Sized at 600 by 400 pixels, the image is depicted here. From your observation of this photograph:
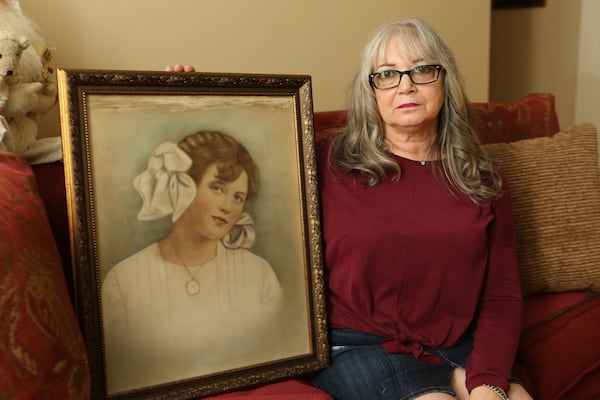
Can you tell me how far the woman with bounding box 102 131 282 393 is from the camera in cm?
110

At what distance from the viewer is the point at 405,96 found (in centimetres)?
136

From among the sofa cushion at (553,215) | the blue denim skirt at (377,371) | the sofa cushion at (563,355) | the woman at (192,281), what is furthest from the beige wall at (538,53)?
the woman at (192,281)

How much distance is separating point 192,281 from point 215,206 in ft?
0.54

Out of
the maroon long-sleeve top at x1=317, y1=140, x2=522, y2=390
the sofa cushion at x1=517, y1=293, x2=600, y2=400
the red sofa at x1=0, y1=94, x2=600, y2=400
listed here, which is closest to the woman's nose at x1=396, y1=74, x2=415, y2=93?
the maroon long-sleeve top at x1=317, y1=140, x2=522, y2=390

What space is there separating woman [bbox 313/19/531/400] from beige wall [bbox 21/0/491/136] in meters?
0.59

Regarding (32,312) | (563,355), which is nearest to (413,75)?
(563,355)

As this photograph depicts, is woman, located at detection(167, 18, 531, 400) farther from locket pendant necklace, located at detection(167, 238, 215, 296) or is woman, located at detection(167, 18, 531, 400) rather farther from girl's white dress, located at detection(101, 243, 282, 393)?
locket pendant necklace, located at detection(167, 238, 215, 296)

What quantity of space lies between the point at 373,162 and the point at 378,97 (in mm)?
170

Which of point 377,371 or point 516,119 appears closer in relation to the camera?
point 377,371

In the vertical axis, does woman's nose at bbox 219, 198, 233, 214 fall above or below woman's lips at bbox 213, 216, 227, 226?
above

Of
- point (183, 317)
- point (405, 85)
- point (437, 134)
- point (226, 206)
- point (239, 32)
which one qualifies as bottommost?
point (183, 317)

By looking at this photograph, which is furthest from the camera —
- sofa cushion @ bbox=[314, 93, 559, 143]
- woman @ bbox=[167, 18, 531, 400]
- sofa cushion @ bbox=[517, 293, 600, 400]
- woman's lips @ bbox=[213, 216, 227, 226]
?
sofa cushion @ bbox=[314, 93, 559, 143]

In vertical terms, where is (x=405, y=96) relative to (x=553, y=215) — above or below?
above

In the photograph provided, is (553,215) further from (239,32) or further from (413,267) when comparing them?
(239,32)
